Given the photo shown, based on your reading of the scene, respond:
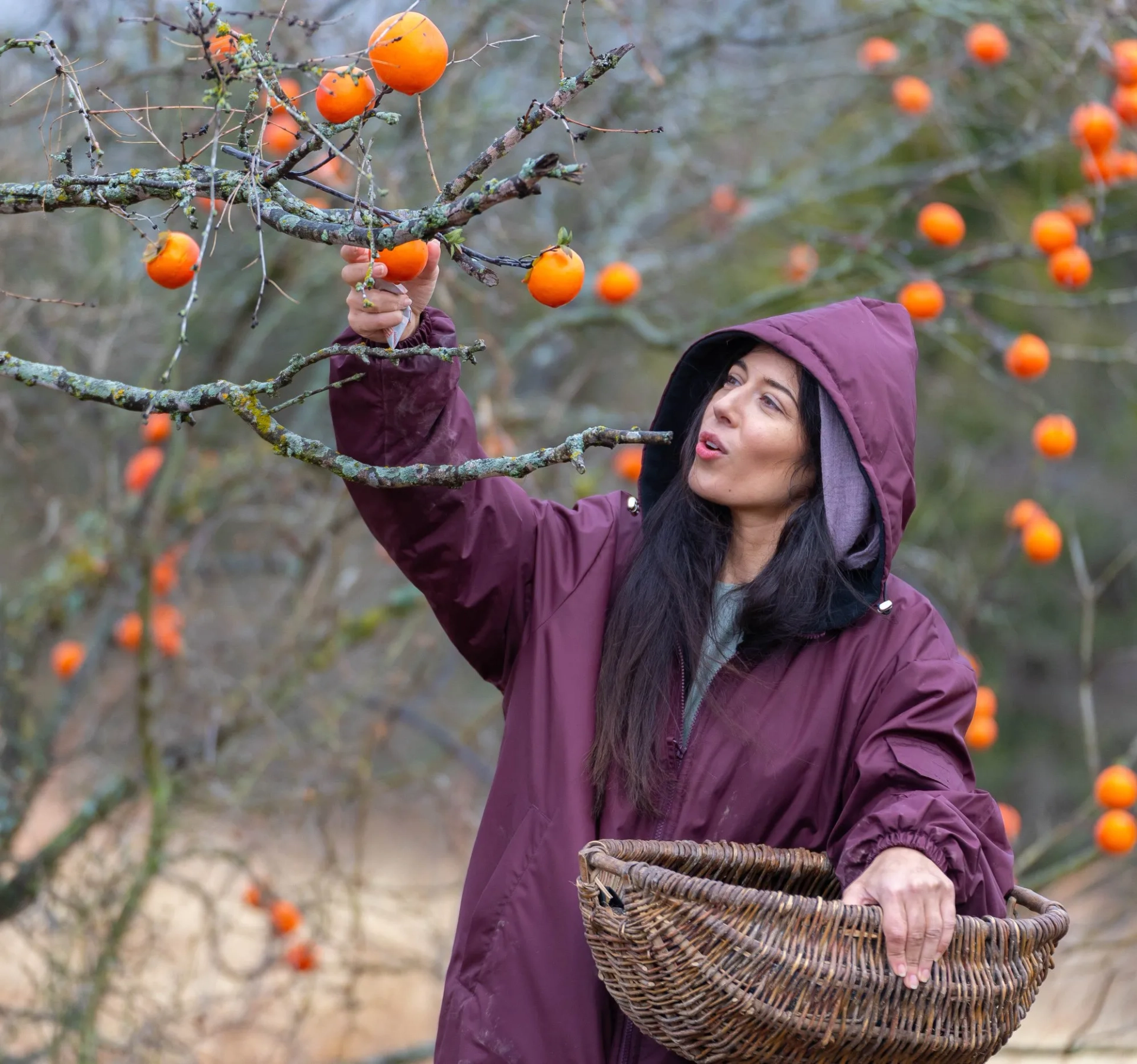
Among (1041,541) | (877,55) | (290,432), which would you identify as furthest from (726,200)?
(290,432)

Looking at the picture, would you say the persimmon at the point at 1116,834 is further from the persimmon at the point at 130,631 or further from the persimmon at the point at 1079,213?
the persimmon at the point at 130,631

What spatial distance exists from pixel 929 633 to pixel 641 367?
548 cm

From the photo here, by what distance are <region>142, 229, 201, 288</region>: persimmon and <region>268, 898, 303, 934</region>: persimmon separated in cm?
250

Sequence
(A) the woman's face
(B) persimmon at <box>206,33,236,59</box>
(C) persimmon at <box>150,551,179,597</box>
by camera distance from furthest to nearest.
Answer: (C) persimmon at <box>150,551,179,597</box> < (A) the woman's face < (B) persimmon at <box>206,33,236,59</box>

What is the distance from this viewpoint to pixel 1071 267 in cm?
339

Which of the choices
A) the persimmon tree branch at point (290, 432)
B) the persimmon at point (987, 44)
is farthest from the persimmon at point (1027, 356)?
the persimmon tree branch at point (290, 432)

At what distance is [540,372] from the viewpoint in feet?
20.7

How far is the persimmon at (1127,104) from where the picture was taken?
351cm

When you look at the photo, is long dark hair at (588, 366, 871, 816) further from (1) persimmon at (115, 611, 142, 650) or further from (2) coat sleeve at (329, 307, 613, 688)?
(1) persimmon at (115, 611, 142, 650)

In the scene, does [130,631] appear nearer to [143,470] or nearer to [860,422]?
[143,470]

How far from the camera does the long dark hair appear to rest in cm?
197

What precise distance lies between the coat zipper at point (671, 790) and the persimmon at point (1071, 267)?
1.94 metres

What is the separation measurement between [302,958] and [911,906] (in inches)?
100

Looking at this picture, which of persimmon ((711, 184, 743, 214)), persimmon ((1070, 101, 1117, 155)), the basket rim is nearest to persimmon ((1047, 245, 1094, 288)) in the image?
persimmon ((1070, 101, 1117, 155))
